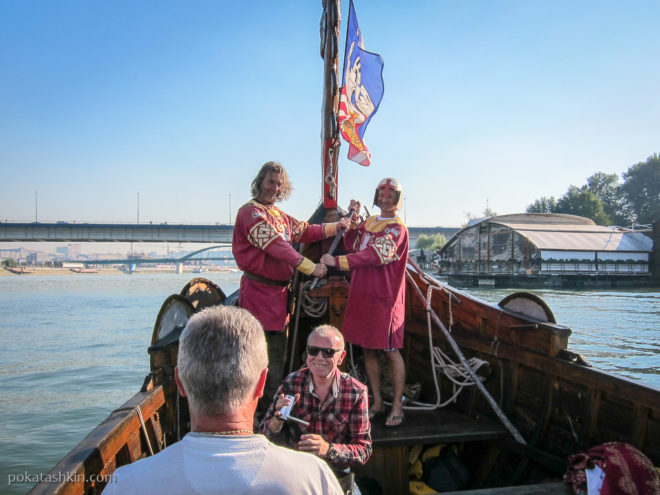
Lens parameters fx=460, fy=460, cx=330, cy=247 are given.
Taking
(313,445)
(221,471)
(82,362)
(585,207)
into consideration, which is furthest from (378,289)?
(585,207)

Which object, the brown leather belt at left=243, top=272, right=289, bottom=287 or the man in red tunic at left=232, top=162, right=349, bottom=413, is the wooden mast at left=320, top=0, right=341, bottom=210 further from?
the brown leather belt at left=243, top=272, right=289, bottom=287

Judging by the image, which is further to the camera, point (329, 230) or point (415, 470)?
point (329, 230)

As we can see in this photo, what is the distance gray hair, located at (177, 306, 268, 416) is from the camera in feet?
3.46

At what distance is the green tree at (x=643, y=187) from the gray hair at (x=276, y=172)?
71.2m

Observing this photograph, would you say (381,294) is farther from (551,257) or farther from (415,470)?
(551,257)

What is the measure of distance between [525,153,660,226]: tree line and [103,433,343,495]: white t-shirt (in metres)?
64.1

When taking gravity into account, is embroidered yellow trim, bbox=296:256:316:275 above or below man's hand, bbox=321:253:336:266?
below

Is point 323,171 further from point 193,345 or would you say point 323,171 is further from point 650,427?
point 193,345

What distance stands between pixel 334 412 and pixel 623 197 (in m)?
76.5

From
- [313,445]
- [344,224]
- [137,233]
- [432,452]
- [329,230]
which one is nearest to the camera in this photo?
[313,445]

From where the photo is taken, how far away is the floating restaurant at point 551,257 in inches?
1154

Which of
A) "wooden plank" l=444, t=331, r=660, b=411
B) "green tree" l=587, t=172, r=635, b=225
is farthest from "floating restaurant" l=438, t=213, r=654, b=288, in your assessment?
"green tree" l=587, t=172, r=635, b=225

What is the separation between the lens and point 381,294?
3.26m

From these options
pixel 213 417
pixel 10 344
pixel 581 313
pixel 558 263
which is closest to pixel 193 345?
pixel 213 417
